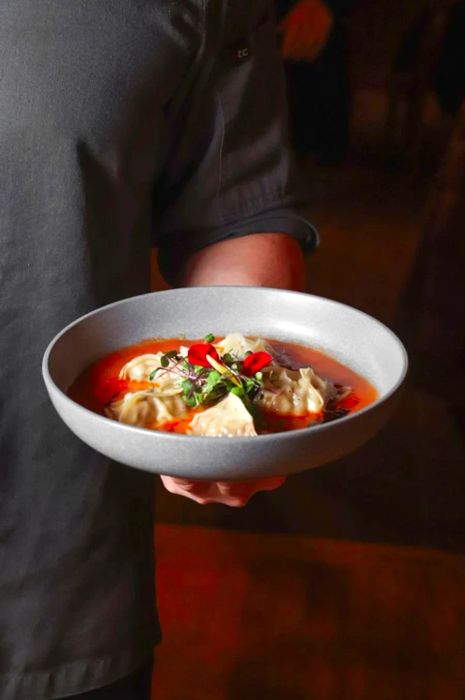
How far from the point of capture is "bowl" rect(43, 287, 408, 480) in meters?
0.57

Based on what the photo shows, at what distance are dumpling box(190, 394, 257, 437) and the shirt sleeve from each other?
35cm

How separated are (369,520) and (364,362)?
1762 millimetres

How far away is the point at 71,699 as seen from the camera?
3.17ft

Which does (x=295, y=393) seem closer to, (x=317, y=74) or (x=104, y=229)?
(x=104, y=229)

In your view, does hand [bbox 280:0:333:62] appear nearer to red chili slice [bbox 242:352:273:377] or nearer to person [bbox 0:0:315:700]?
person [bbox 0:0:315:700]

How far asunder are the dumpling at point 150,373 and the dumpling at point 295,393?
7cm

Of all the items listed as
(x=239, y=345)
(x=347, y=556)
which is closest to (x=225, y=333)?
(x=239, y=345)

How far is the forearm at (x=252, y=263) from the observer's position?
3.11 ft

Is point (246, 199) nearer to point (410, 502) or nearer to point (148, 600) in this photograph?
point (148, 600)

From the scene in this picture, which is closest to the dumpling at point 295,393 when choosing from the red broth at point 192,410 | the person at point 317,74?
the red broth at point 192,410

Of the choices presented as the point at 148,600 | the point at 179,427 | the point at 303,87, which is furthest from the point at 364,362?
the point at 303,87

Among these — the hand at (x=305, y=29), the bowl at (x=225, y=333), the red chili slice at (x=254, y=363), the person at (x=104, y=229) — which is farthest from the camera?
the hand at (x=305, y=29)

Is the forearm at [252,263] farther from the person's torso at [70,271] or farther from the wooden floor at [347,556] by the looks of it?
the wooden floor at [347,556]

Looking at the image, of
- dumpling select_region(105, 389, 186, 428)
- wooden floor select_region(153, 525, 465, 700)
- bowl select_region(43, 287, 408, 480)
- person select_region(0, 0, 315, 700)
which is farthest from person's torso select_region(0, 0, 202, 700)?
wooden floor select_region(153, 525, 465, 700)
